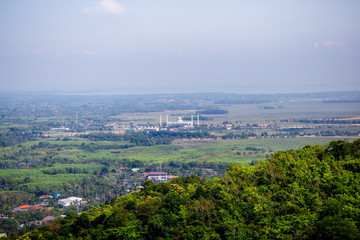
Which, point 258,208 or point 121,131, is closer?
point 258,208

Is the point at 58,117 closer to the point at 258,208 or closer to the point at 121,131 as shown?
the point at 121,131

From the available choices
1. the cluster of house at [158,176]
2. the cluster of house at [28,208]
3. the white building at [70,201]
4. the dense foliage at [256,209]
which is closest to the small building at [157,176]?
the cluster of house at [158,176]

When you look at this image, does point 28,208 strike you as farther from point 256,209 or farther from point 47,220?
point 256,209

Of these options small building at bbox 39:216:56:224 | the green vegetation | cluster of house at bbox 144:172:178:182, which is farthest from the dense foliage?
cluster of house at bbox 144:172:178:182

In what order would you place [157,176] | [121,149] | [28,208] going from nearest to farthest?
[28,208], [157,176], [121,149]

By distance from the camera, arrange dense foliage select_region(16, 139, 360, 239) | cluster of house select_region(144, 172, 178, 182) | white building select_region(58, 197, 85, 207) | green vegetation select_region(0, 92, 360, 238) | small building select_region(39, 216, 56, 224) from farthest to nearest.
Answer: cluster of house select_region(144, 172, 178, 182) → green vegetation select_region(0, 92, 360, 238) → white building select_region(58, 197, 85, 207) → small building select_region(39, 216, 56, 224) → dense foliage select_region(16, 139, 360, 239)

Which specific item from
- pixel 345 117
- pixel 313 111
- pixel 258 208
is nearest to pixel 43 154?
pixel 258 208

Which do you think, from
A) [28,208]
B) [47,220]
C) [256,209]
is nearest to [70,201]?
[28,208]

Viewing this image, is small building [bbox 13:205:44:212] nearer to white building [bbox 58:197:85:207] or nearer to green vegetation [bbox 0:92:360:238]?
green vegetation [bbox 0:92:360:238]
